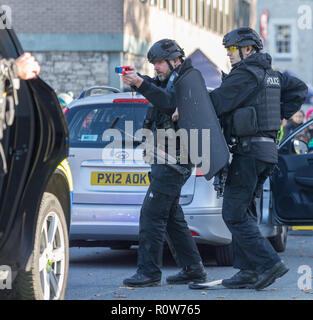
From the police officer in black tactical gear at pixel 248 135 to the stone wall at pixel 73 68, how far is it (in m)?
Answer: 21.5

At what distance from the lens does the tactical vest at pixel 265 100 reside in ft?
24.4

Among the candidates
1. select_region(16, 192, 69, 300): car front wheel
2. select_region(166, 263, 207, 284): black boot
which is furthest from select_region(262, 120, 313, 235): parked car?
select_region(16, 192, 69, 300): car front wheel

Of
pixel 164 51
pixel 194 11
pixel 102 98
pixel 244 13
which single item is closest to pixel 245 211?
pixel 164 51

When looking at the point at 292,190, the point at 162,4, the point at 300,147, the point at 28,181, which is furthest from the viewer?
the point at 162,4

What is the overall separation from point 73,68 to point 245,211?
72.5 ft

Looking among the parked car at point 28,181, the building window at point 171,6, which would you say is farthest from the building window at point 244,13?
the parked car at point 28,181

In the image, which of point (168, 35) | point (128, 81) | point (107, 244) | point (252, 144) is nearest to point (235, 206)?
point (252, 144)

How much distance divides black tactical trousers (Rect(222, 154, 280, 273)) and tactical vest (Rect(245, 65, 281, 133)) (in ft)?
0.93

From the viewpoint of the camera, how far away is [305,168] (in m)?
9.03

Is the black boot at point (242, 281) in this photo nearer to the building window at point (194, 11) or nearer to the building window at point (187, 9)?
the building window at point (187, 9)

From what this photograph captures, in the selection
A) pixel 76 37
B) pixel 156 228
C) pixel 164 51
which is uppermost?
pixel 76 37

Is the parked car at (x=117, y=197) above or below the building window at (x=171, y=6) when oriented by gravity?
below

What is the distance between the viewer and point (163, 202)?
302 inches

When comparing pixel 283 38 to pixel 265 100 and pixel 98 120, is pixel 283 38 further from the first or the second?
pixel 265 100
